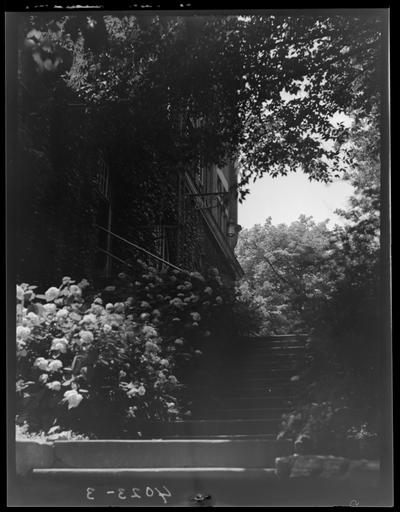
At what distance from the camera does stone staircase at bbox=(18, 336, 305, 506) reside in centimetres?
459

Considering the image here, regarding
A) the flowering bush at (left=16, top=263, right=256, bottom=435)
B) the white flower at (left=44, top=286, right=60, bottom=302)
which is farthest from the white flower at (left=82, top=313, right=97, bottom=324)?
the white flower at (left=44, top=286, right=60, bottom=302)

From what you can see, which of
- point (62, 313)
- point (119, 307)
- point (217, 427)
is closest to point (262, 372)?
point (217, 427)

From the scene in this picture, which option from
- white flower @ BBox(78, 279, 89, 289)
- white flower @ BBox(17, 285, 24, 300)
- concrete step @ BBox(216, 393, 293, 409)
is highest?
white flower @ BBox(78, 279, 89, 289)

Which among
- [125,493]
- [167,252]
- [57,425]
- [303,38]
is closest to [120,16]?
[303,38]

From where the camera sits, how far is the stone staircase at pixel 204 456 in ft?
15.1

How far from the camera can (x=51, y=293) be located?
16.4 ft

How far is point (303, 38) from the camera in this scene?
4938 millimetres

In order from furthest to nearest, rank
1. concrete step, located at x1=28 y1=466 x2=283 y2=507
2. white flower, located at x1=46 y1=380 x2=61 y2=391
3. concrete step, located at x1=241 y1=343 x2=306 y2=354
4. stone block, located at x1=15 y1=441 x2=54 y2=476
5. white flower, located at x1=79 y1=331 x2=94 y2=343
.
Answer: white flower, located at x1=79 y1=331 x2=94 y2=343
white flower, located at x1=46 y1=380 x2=61 y2=391
concrete step, located at x1=241 y1=343 x2=306 y2=354
stone block, located at x1=15 y1=441 x2=54 y2=476
concrete step, located at x1=28 y1=466 x2=283 y2=507

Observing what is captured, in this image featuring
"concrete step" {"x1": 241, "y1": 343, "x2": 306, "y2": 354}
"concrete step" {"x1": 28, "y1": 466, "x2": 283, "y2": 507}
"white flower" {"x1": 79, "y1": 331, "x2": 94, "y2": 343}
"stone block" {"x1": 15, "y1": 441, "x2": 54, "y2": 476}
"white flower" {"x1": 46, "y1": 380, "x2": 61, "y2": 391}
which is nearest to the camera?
"concrete step" {"x1": 28, "y1": 466, "x2": 283, "y2": 507}

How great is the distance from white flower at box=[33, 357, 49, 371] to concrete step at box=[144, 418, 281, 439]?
2.84ft

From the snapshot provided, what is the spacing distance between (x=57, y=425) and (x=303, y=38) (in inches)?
117

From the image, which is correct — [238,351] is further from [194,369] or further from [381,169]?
[381,169]

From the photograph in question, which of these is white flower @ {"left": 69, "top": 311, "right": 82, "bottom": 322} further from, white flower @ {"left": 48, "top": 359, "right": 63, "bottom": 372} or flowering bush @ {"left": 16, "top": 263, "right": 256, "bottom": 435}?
white flower @ {"left": 48, "top": 359, "right": 63, "bottom": 372}

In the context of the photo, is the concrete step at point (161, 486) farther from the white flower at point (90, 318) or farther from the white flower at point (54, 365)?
the white flower at point (90, 318)
